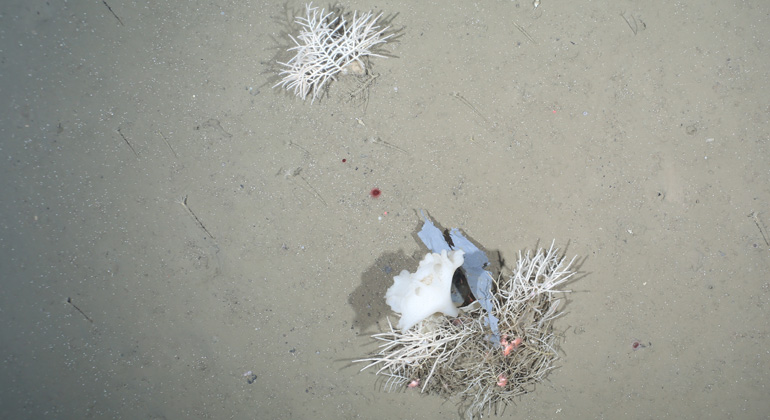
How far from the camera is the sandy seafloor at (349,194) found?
2082mm

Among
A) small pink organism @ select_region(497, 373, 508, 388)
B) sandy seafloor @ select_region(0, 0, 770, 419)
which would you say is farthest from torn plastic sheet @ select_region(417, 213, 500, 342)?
small pink organism @ select_region(497, 373, 508, 388)

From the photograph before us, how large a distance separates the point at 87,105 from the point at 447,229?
202cm

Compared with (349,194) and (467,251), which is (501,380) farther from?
(349,194)

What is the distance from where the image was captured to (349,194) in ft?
6.92

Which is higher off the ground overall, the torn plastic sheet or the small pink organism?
the torn plastic sheet

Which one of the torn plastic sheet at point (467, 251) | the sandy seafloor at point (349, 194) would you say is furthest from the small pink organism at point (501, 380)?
the torn plastic sheet at point (467, 251)

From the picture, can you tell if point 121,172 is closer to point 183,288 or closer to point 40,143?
point 40,143

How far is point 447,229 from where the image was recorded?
83.0 inches

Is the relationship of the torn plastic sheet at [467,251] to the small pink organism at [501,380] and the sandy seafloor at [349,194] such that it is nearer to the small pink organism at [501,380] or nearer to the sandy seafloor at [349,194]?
the sandy seafloor at [349,194]

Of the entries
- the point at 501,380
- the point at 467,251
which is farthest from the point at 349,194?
the point at 501,380

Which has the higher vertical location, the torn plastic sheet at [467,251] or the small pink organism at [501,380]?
the torn plastic sheet at [467,251]

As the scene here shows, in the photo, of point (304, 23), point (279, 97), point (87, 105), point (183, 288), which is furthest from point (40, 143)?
point (304, 23)

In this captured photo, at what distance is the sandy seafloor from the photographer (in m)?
2.08

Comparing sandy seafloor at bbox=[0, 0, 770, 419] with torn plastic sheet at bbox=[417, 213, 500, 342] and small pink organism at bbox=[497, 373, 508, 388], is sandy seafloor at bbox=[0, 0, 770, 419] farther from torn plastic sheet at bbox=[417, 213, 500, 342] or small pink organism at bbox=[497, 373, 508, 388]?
small pink organism at bbox=[497, 373, 508, 388]
